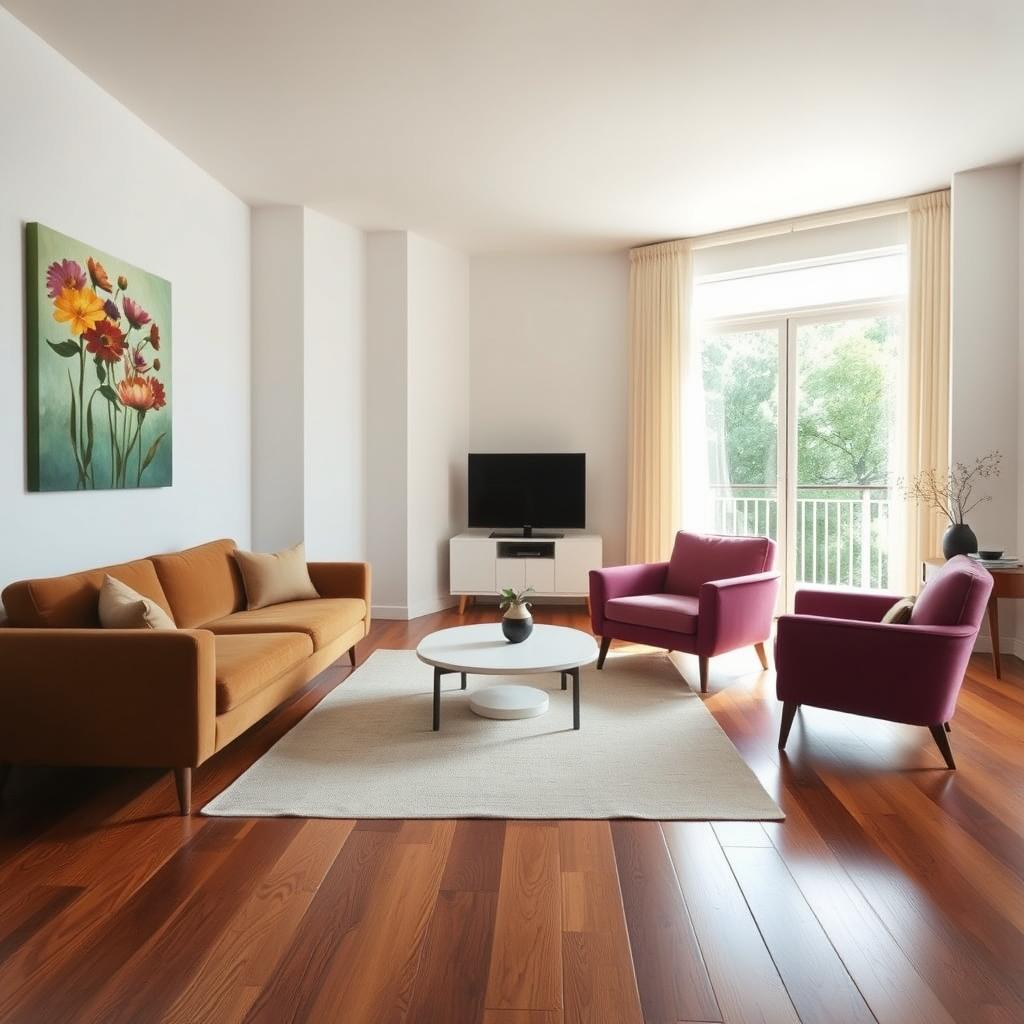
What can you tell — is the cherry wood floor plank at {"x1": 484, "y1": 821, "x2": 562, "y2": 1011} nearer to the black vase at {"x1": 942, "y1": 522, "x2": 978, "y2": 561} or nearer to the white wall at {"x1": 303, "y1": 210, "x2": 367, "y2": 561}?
the black vase at {"x1": 942, "y1": 522, "x2": 978, "y2": 561}

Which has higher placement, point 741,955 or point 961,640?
point 961,640

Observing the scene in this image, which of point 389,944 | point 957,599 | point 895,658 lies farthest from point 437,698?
point 957,599

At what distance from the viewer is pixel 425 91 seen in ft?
12.0

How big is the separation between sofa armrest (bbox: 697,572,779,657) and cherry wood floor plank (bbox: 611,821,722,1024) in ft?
5.34

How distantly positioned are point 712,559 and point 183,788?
124 inches

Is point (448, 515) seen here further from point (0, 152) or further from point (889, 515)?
point (0, 152)

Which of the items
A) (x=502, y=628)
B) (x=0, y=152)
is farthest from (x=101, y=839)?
(x=0, y=152)

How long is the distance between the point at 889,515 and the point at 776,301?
1.84m

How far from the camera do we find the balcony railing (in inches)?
219

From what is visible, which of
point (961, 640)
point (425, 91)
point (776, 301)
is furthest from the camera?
point (776, 301)

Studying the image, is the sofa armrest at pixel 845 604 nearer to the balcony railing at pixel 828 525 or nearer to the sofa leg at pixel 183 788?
Result: the balcony railing at pixel 828 525

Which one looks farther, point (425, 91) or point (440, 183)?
point (440, 183)

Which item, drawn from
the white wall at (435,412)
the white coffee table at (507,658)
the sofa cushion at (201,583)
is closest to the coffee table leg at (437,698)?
the white coffee table at (507,658)

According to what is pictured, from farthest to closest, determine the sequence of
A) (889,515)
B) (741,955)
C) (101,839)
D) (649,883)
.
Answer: (889,515) < (101,839) < (649,883) < (741,955)
